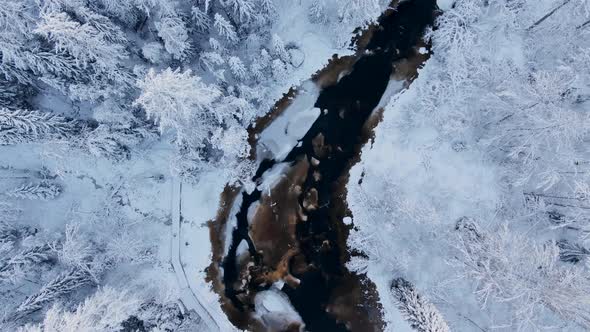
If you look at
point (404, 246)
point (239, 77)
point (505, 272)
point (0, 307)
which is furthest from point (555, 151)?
point (0, 307)

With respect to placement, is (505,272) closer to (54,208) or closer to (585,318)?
(585,318)

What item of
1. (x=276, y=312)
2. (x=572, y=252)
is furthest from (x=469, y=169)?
(x=276, y=312)

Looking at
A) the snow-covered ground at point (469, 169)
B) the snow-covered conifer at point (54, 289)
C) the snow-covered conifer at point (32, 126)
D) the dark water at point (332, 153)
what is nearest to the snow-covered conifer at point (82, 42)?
the snow-covered conifer at point (32, 126)

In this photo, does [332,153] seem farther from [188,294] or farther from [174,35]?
[188,294]

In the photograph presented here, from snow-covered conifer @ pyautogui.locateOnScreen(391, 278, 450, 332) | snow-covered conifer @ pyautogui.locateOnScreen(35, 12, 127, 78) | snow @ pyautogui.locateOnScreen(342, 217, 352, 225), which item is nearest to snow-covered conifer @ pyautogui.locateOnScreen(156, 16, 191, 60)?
snow-covered conifer @ pyautogui.locateOnScreen(35, 12, 127, 78)

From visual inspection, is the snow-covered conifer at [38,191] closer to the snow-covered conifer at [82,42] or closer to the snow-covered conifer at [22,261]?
the snow-covered conifer at [22,261]

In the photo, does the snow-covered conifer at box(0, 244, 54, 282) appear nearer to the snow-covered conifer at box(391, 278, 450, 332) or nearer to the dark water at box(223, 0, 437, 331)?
the dark water at box(223, 0, 437, 331)
